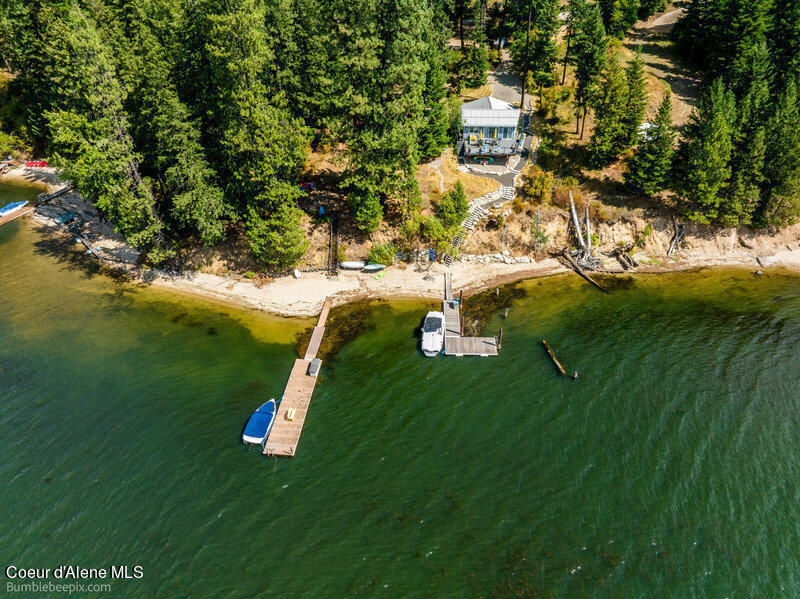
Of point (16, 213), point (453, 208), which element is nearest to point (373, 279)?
point (453, 208)

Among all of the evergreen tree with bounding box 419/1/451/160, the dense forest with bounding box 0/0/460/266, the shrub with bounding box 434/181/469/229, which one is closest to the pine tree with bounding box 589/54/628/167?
the evergreen tree with bounding box 419/1/451/160

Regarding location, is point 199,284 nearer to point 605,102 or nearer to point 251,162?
point 251,162

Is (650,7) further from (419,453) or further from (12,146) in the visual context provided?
(12,146)

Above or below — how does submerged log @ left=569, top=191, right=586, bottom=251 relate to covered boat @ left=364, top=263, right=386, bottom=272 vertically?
above

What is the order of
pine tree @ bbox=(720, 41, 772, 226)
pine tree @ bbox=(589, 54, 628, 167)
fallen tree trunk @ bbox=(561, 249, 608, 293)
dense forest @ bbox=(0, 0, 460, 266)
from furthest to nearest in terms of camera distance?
pine tree @ bbox=(589, 54, 628, 167) → fallen tree trunk @ bbox=(561, 249, 608, 293) → pine tree @ bbox=(720, 41, 772, 226) → dense forest @ bbox=(0, 0, 460, 266)

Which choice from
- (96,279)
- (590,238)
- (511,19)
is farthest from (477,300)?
(511,19)

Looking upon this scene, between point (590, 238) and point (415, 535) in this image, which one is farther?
point (590, 238)

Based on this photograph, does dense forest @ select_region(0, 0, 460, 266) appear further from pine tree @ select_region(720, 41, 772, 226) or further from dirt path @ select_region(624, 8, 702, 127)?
dirt path @ select_region(624, 8, 702, 127)
